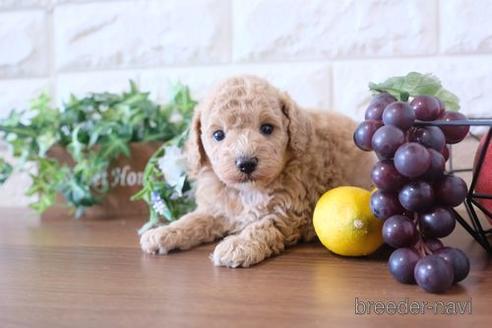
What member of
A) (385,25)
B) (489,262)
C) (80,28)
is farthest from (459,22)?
(80,28)

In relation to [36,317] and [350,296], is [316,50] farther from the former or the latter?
[36,317]

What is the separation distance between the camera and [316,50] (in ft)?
3.96

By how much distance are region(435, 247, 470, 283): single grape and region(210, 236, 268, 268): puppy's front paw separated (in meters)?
0.27

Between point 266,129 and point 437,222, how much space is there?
0.33 metres

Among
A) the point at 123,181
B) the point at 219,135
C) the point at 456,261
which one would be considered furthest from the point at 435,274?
the point at 123,181

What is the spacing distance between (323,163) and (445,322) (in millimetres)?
431

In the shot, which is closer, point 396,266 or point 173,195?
point 396,266

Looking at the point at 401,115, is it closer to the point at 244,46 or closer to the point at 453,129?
the point at 453,129

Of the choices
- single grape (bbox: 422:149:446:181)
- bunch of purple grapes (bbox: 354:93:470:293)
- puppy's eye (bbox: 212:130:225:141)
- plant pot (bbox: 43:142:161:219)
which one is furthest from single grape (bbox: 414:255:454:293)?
plant pot (bbox: 43:142:161:219)

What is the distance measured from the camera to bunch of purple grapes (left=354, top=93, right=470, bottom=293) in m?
0.59

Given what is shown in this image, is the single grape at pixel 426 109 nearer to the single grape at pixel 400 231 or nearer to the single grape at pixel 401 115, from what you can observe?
the single grape at pixel 401 115

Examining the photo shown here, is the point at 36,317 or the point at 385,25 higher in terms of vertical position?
the point at 385,25

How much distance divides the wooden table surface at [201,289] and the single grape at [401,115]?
0.21 m

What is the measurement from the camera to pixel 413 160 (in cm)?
58
